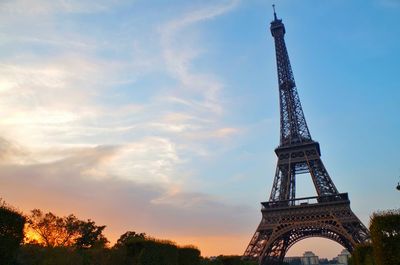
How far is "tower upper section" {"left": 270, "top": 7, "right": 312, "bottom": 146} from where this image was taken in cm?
6519

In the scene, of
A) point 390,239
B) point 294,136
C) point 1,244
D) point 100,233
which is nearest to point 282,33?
point 294,136

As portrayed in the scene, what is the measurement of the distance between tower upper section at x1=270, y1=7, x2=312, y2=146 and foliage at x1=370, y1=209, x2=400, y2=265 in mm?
45085

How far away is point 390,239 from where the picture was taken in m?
18.7

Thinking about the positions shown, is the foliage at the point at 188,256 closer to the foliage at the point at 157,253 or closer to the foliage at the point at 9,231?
the foliage at the point at 157,253

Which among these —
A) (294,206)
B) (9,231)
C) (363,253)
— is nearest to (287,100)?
(294,206)

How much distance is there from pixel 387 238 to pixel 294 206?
129ft

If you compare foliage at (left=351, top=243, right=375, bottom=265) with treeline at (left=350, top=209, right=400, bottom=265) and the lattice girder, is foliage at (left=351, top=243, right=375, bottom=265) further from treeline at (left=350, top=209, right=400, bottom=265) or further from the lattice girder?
the lattice girder

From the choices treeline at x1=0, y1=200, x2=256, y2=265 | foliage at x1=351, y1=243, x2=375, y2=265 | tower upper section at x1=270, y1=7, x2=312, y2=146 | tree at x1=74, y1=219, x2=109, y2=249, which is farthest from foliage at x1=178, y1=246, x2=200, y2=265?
tower upper section at x1=270, y1=7, x2=312, y2=146

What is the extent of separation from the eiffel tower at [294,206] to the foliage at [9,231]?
43529 mm

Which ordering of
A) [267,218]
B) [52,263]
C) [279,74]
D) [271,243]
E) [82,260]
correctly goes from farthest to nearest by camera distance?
[279,74]
[267,218]
[271,243]
[82,260]
[52,263]

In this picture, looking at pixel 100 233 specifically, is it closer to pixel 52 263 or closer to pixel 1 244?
pixel 52 263

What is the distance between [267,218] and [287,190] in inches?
238

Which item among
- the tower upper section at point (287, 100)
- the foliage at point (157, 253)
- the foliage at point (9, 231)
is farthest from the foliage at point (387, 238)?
the tower upper section at point (287, 100)

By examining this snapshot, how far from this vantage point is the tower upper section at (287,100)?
6519cm
